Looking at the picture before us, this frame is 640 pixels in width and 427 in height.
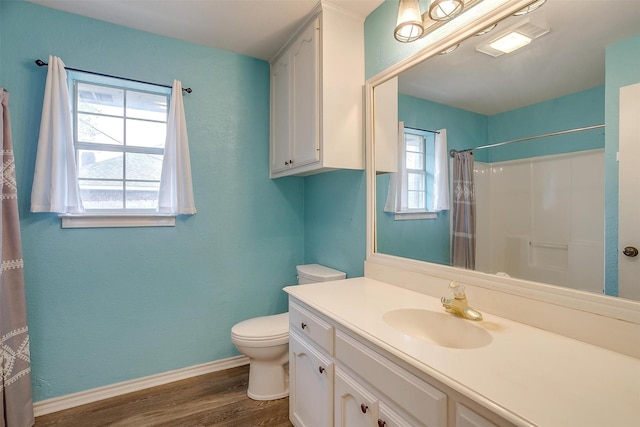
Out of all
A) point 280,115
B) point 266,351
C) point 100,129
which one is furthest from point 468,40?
point 100,129

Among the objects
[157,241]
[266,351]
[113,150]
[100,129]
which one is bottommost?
[266,351]

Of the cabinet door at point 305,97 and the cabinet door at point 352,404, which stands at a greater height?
the cabinet door at point 305,97

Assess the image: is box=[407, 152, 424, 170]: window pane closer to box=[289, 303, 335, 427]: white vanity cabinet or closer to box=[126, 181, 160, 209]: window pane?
box=[289, 303, 335, 427]: white vanity cabinet

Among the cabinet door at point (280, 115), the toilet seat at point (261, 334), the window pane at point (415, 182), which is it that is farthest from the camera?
the cabinet door at point (280, 115)

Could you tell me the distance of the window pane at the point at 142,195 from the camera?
2066 millimetres

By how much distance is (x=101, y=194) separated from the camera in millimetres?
1985

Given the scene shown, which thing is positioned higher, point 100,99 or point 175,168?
point 100,99

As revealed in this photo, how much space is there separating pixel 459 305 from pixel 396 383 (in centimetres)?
42

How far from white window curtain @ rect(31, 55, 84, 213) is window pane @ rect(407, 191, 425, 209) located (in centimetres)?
199

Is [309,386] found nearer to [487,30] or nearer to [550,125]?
[550,125]

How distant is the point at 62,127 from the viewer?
178 centimetres

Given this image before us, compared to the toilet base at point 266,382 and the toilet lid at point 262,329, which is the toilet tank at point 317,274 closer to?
the toilet lid at point 262,329

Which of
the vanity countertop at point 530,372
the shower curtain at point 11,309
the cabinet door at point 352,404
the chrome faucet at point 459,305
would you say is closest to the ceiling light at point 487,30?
the chrome faucet at point 459,305

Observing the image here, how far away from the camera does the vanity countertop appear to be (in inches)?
24.5
